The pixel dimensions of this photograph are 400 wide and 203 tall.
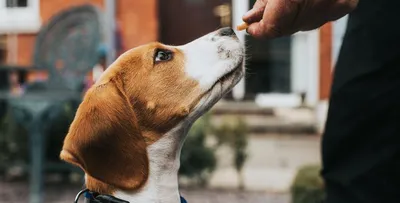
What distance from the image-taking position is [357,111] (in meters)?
2.79

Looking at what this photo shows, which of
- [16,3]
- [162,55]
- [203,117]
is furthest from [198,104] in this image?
[16,3]

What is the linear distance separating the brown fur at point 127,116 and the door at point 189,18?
6826mm

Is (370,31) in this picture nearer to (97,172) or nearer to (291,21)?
(291,21)

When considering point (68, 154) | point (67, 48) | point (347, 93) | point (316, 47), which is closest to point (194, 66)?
point (68, 154)

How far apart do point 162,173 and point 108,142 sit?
0.60ft

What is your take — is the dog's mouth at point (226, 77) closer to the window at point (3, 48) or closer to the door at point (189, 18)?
the door at point (189, 18)

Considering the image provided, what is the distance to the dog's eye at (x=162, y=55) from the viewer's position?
6.54 ft

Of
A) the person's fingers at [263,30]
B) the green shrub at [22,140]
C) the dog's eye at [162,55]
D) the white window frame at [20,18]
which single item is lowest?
the green shrub at [22,140]

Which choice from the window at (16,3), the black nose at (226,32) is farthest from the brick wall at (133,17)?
the black nose at (226,32)

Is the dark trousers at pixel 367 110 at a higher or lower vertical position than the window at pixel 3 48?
higher

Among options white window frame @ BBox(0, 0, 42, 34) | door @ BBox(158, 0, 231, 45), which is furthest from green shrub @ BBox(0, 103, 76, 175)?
door @ BBox(158, 0, 231, 45)

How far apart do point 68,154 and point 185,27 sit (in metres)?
7.23

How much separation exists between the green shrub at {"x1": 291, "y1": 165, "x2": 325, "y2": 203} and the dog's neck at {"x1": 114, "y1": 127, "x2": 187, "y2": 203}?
2.05m

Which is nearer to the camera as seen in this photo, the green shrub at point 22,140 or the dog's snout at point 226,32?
the dog's snout at point 226,32
